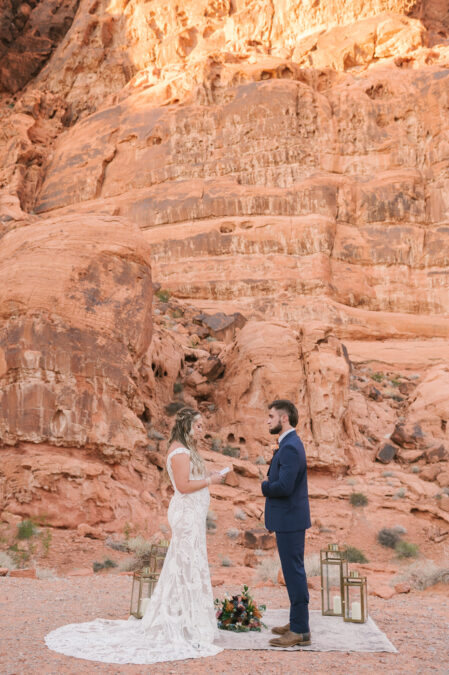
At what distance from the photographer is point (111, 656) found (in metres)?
5.13

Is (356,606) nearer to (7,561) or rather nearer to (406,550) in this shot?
(7,561)

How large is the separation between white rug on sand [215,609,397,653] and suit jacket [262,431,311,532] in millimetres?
1007

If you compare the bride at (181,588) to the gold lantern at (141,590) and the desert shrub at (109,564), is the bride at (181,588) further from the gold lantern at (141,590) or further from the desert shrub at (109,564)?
the desert shrub at (109,564)

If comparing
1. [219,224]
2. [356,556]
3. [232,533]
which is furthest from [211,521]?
[219,224]

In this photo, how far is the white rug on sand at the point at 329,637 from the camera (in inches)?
218

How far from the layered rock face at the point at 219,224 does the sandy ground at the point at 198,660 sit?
4.12 m

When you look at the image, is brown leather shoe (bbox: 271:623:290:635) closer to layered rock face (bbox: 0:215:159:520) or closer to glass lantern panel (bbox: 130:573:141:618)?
glass lantern panel (bbox: 130:573:141:618)

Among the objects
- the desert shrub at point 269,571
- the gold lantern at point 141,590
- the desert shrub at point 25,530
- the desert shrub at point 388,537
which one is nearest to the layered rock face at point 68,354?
the desert shrub at point 25,530

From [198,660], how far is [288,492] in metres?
1.48

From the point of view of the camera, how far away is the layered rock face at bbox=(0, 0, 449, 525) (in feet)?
43.8

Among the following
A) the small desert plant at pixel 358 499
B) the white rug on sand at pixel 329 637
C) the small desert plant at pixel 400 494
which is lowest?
the white rug on sand at pixel 329 637

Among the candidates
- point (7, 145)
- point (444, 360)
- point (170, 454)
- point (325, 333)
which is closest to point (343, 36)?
point (7, 145)

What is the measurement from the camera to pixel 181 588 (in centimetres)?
567

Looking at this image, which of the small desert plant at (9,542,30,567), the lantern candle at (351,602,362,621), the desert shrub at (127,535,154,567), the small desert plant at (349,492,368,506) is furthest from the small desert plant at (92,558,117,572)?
the small desert plant at (349,492,368,506)
